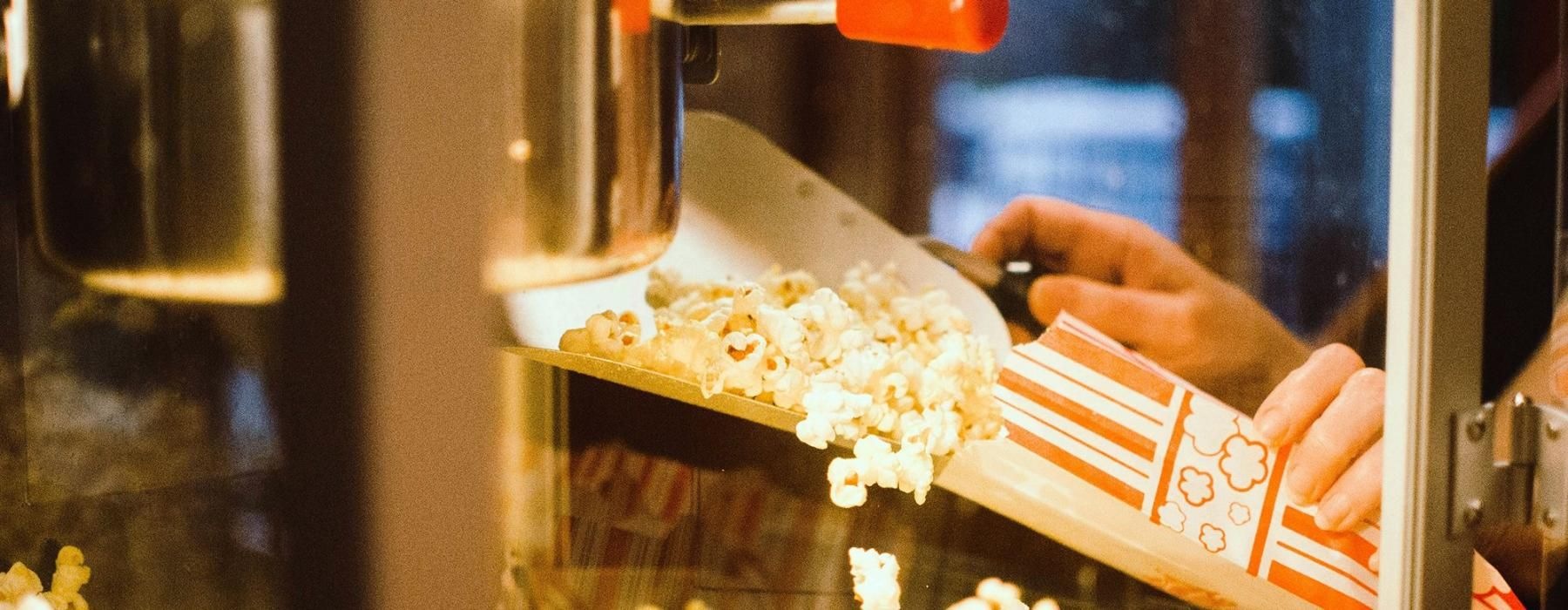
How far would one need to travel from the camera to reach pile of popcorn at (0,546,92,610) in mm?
667

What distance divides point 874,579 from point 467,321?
1.04 ft

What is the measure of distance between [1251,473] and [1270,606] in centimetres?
9

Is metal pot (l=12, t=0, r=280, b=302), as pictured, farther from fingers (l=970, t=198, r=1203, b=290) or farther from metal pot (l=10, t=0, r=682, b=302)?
fingers (l=970, t=198, r=1203, b=290)

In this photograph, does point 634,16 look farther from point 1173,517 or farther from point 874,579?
point 1173,517

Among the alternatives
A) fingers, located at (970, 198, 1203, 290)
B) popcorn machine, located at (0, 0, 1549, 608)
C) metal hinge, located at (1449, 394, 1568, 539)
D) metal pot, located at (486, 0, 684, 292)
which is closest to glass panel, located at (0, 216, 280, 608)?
popcorn machine, located at (0, 0, 1549, 608)

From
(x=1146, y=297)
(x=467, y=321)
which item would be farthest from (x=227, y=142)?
(x=1146, y=297)

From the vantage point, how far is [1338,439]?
2.36ft

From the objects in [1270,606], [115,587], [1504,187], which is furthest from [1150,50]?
[115,587]

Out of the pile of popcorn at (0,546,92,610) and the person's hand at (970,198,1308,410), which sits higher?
the person's hand at (970,198,1308,410)

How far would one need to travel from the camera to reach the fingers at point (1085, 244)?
71 cm

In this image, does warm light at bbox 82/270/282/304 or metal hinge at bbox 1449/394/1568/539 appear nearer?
warm light at bbox 82/270/282/304

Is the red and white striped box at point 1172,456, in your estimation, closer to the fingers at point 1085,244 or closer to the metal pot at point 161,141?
the fingers at point 1085,244

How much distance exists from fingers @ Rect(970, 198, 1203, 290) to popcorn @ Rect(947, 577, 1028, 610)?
0.21 m

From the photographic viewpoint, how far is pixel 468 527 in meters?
0.53
